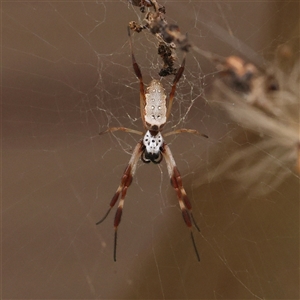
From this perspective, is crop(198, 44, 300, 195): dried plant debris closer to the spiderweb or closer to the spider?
the spiderweb

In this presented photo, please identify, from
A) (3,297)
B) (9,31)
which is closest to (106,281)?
(3,297)

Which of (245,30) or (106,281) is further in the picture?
(106,281)

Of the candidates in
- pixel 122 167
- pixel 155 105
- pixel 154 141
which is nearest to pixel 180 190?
pixel 154 141

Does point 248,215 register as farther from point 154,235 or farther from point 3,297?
point 3,297

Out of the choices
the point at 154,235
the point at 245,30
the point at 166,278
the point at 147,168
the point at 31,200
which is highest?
the point at 245,30

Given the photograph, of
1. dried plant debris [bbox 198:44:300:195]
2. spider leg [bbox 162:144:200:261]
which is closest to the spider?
spider leg [bbox 162:144:200:261]

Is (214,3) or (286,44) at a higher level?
(214,3)

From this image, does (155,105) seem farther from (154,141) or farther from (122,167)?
(122,167)
